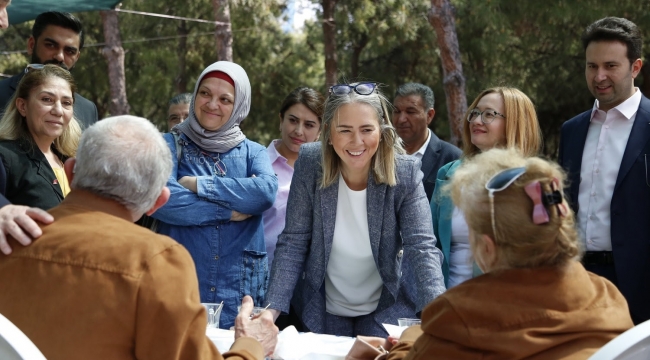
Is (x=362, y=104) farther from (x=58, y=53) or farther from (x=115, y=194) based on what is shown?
(x=58, y=53)

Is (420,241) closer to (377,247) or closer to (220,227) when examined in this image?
(377,247)

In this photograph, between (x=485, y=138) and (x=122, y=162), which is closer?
(x=122, y=162)

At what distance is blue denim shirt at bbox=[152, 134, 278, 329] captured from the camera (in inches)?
138

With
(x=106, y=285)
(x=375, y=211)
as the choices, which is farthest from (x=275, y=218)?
(x=106, y=285)

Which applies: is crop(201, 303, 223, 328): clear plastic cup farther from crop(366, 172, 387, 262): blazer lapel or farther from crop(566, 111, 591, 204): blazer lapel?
crop(566, 111, 591, 204): blazer lapel

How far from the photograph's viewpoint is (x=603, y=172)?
4.02 metres

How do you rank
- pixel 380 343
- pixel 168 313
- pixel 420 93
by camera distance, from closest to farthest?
pixel 168 313 → pixel 380 343 → pixel 420 93

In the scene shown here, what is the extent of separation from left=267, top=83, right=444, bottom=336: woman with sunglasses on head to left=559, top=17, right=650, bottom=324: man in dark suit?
1172 millimetres

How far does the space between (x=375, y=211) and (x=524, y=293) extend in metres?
1.30

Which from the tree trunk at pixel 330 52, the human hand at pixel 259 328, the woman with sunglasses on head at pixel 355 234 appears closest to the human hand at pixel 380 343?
the human hand at pixel 259 328

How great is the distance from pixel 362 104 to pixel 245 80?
2.74ft

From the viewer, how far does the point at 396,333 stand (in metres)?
2.56

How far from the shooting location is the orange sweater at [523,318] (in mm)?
1948

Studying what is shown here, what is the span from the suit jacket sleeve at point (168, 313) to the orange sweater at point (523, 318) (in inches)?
23.4
